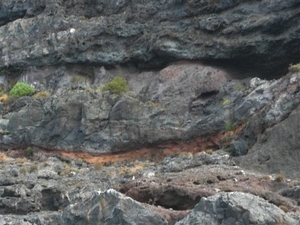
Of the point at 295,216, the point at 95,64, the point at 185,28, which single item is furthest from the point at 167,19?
the point at 295,216

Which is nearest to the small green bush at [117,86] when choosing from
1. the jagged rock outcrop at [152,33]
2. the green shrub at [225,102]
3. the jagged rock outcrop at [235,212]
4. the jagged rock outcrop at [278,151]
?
the jagged rock outcrop at [152,33]

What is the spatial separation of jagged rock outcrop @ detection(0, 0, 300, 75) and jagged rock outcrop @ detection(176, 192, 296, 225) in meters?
23.1

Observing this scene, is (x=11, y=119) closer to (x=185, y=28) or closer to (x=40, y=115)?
(x=40, y=115)

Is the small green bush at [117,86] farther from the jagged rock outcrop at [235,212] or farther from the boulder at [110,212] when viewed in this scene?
the jagged rock outcrop at [235,212]

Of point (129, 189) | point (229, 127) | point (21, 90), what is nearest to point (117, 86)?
point (21, 90)

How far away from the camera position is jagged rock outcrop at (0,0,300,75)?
39.4 meters

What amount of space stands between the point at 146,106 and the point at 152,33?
6.71 meters

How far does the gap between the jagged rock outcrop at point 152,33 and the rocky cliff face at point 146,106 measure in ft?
0.22

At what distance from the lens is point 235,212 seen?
1641 cm

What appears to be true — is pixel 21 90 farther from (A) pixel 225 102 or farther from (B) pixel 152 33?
(A) pixel 225 102

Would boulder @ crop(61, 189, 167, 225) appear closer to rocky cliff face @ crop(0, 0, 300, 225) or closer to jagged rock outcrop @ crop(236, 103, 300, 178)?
rocky cliff face @ crop(0, 0, 300, 225)

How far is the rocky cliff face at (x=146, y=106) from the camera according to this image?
25469 mm

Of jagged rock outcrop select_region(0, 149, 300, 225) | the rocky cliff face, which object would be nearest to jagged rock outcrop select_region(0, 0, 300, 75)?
the rocky cliff face

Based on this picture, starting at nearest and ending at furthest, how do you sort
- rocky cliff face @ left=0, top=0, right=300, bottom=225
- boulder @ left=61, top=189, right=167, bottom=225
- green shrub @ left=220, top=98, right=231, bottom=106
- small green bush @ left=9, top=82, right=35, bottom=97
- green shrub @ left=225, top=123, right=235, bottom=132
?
boulder @ left=61, top=189, right=167, bottom=225 → rocky cliff face @ left=0, top=0, right=300, bottom=225 → green shrub @ left=225, top=123, right=235, bottom=132 → green shrub @ left=220, top=98, right=231, bottom=106 → small green bush @ left=9, top=82, right=35, bottom=97
